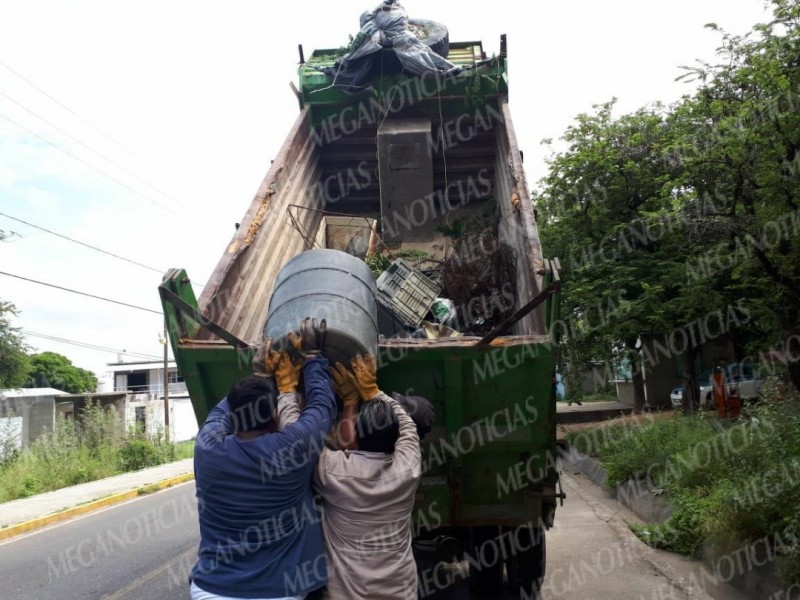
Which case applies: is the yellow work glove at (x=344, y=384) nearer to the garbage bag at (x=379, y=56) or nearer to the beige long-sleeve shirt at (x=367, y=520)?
the beige long-sleeve shirt at (x=367, y=520)

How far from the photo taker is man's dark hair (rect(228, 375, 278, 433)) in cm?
248

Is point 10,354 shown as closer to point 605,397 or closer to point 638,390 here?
point 638,390

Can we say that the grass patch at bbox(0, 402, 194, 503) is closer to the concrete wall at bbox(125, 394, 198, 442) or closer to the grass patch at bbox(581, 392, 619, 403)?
the concrete wall at bbox(125, 394, 198, 442)

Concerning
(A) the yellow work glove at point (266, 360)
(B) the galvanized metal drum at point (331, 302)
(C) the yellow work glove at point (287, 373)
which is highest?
(B) the galvanized metal drum at point (331, 302)

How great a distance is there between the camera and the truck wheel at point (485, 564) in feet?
13.4

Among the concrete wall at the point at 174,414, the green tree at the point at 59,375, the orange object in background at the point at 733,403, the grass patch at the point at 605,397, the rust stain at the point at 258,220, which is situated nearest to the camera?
the rust stain at the point at 258,220

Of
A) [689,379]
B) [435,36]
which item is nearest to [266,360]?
[435,36]

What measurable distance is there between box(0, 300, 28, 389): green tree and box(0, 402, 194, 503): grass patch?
4.58ft

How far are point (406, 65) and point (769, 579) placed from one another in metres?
4.48

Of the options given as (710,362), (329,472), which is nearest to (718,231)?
(329,472)

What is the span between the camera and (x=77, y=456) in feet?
47.2

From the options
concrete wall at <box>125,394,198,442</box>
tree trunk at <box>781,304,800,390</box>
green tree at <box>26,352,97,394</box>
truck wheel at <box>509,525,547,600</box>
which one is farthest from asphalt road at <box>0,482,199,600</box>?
green tree at <box>26,352,97,394</box>

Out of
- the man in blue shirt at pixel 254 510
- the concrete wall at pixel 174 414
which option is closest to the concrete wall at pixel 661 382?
the concrete wall at pixel 174 414

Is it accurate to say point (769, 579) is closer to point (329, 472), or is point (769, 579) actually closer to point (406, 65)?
point (329, 472)
